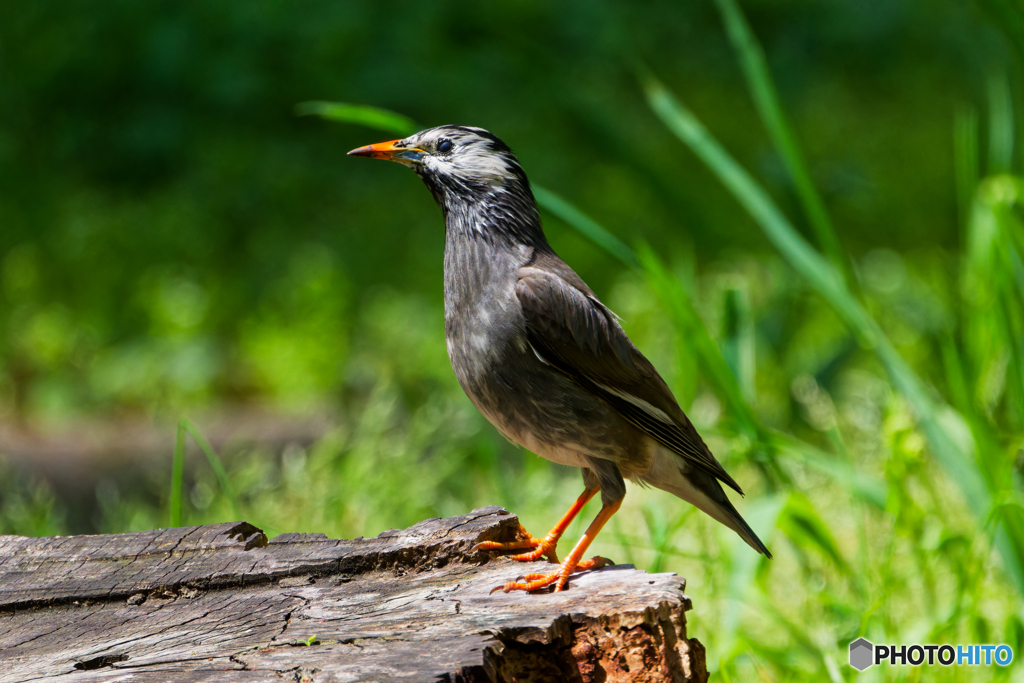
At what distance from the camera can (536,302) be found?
2.52 m

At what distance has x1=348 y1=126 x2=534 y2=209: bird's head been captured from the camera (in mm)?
2779

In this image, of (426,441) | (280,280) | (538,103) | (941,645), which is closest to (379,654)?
(941,645)

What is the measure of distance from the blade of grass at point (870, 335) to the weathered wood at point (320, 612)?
113 centimetres

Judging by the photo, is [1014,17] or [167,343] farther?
[167,343]

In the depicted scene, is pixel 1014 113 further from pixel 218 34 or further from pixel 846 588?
pixel 218 34

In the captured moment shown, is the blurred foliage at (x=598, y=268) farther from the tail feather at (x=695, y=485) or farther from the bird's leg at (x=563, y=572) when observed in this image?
the bird's leg at (x=563, y=572)

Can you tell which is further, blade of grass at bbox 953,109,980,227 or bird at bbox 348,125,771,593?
blade of grass at bbox 953,109,980,227

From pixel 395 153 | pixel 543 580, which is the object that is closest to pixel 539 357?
pixel 543 580

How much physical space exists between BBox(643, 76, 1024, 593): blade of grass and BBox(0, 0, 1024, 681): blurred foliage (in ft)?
0.04

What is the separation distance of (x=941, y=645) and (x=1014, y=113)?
6.60ft

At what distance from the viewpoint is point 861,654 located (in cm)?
274

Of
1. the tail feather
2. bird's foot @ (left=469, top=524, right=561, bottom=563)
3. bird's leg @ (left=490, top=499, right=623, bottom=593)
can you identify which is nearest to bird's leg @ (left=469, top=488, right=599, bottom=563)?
bird's foot @ (left=469, top=524, right=561, bottom=563)

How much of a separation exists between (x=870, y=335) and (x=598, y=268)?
370 centimetres

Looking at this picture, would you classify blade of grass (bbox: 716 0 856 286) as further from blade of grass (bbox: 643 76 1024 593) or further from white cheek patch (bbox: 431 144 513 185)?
white cheek patch (bbox: 431 144 513 185)
